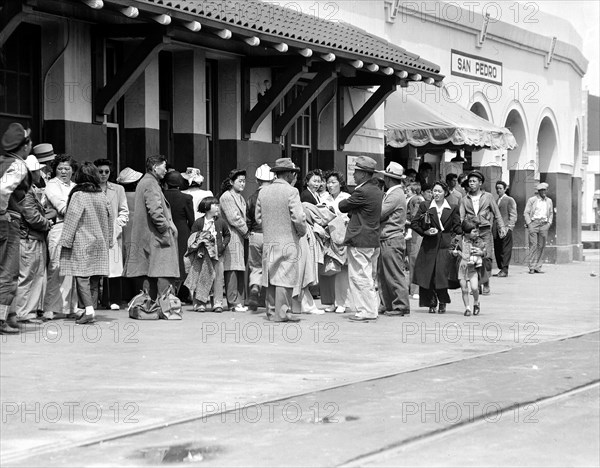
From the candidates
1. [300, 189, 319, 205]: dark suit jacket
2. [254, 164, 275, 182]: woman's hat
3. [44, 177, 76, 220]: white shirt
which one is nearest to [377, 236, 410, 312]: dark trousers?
[300, 189, 319, 205]: dark suit jacket

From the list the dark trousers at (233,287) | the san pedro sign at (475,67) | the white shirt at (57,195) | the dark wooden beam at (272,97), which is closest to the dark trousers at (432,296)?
the dark trousers at (233,287)

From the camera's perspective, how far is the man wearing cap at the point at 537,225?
973 inches

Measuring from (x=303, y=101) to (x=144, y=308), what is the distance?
605 centimetres

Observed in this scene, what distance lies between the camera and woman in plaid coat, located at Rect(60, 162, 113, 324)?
40.2 feet

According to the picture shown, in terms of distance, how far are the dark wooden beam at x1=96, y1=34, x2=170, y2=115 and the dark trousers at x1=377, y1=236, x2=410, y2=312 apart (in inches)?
136

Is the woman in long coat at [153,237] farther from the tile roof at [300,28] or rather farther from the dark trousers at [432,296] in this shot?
the dark trousers at [432,296]

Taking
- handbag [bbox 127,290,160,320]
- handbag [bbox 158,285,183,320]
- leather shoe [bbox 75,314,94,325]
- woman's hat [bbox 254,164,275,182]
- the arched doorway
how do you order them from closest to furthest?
1. leather shoe [bbox 75,314,94,325]
2. handbag [bbox 127,290,160,320]
3. handbag [bbox 158,285,183,320]
4. woman's hat [bbox 254,164,275,182]
5. the arched doorway

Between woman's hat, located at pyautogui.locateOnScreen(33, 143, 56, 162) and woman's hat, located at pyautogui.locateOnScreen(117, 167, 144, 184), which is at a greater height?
woman's hat, located at pyautogui.locateOnScreen(33, 143, 56, 162)

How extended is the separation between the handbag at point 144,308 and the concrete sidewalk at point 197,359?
143 millimetres

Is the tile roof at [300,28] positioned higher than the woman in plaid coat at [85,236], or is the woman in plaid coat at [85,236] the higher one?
the tile roof at [300,28]

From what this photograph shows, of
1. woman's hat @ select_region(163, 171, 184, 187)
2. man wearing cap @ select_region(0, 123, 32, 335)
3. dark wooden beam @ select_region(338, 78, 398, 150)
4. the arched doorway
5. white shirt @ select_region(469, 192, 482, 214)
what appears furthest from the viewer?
the arched doorway

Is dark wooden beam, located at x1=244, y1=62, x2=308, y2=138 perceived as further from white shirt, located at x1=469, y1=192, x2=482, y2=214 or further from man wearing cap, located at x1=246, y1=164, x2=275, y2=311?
man wearing cap, located at x1=246, y1=164, x2=275, y2=311

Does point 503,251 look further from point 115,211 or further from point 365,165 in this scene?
point 115,211

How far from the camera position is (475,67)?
2633 centimetres
